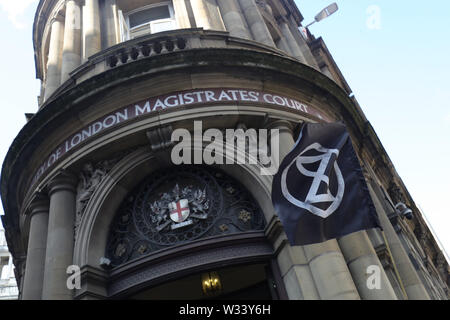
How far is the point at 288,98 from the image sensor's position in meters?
10.6

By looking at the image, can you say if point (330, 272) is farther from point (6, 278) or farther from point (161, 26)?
point (6, 278)

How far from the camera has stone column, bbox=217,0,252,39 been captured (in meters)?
13.1

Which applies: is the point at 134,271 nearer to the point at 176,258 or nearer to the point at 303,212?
the point at 176,258

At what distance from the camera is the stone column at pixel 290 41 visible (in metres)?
15.7

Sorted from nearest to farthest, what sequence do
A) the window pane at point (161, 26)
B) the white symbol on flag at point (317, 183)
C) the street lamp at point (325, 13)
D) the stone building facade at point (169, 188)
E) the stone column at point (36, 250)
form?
the white symbol on flag at point (317, 183), the stone building facade at point (169, 188), the stone column at point (36, 250), the window pane at point (161, 26), the street lamp at point (325, 13)

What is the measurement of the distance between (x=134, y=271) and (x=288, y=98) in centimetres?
530

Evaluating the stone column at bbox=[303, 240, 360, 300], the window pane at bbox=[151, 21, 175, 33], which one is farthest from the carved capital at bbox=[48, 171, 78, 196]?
the window pane at bbox=[151, 21, 175, 33]

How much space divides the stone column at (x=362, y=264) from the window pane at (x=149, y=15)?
1053 centimetres

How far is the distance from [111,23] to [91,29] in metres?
0.83

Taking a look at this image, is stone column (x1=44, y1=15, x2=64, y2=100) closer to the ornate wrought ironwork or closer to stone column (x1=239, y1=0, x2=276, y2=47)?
the ornate wrought ironwork

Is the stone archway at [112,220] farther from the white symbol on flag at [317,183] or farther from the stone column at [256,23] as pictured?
the stone column at [256,23]

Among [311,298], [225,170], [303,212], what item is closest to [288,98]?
[225,170]

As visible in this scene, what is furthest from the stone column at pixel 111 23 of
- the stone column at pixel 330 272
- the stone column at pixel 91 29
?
the stone column at pixel 330 272
